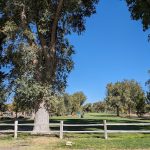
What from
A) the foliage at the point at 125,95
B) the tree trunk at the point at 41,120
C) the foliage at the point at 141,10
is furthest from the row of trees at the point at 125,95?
the tree trunk at the point at 41,120

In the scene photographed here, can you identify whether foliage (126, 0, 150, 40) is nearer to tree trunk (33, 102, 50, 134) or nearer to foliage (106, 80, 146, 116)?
tree trunk (33, 102, 50, 134)

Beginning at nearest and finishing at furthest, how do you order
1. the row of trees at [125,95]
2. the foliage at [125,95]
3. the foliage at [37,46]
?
the foliage at [37,46] → the row of trees at [125,95] → the foliage at [125,95]

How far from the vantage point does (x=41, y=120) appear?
29.5 m

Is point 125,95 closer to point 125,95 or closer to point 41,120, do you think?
point 125,95

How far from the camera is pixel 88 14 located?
32719 mm

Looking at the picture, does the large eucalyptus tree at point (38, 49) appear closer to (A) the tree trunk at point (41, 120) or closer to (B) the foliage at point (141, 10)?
(A) the tree trunk at point (41, 120)

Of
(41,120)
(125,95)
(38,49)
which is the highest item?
(125,95)

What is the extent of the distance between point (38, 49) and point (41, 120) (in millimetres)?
4981

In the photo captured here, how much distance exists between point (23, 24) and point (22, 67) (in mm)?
2986

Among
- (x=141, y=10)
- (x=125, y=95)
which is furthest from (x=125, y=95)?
(x=141, y=10)

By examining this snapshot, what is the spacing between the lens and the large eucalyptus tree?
1127 inches

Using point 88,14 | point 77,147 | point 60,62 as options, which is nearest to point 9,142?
point 77,147

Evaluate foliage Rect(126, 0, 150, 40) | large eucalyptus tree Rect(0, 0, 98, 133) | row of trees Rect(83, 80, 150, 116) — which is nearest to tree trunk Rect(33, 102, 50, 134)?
large eucalyptus tree Rect(0, 0, 98, 133)

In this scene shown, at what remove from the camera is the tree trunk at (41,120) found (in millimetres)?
29156
